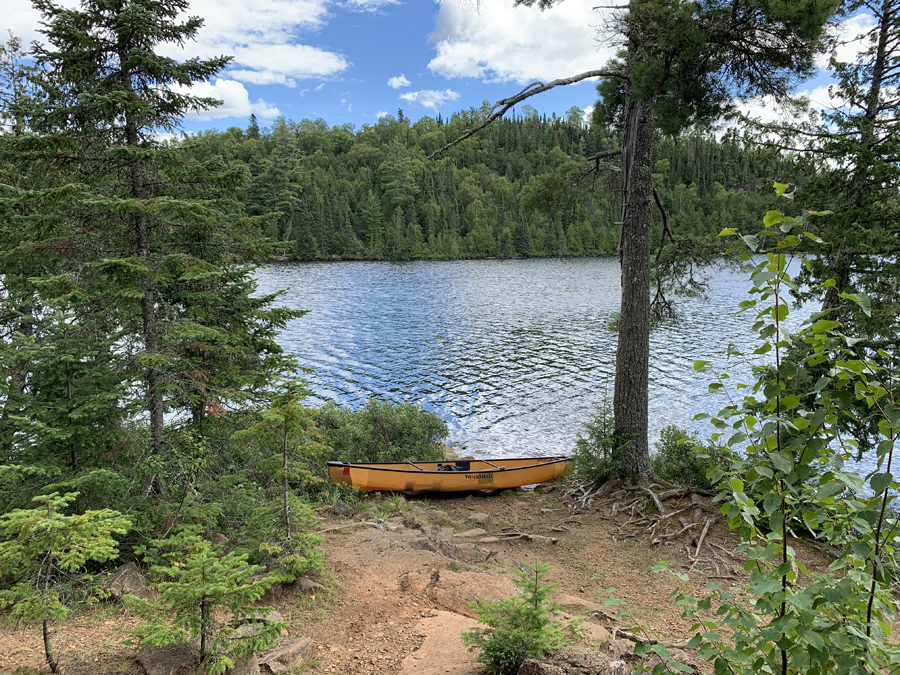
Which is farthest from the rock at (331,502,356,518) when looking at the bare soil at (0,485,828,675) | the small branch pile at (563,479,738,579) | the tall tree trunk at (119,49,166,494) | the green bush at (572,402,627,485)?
the green bush at (572,402,627,485)

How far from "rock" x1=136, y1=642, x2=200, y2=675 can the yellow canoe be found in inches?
266

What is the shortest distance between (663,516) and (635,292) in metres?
3.70

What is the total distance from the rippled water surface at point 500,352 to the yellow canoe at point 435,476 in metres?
2.81

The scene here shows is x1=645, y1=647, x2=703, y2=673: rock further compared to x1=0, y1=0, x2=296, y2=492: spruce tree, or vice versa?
x1=0, y1=0, x2=296, y2=492: spruce tree

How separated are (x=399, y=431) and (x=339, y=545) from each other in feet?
21.2

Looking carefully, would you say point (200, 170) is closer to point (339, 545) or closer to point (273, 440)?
point (273, 440)

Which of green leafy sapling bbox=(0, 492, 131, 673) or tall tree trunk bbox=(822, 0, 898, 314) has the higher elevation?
tall tree trunk bbox=(822, 0, 898, 314)

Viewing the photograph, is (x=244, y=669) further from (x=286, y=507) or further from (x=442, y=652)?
(x=286, y=507)

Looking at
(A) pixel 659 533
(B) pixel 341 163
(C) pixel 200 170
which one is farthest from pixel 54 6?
(B) pixel 341 163

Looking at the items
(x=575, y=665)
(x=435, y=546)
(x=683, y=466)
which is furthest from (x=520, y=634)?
(x=683, y=466)

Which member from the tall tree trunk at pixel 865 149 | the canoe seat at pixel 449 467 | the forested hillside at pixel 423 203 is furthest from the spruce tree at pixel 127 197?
the forested hillside at pixel 423 203

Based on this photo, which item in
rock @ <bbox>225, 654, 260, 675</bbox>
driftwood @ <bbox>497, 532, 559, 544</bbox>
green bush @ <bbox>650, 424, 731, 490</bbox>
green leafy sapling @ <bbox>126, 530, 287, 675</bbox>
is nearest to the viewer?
green leafy sapling @ <bbox>126, 530, 287, 675</bbox>

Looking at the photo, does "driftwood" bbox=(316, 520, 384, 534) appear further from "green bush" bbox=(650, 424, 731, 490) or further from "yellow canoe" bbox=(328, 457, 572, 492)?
"green bush" bbox=(650, 424, 731, 490)

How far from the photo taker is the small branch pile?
7.23m
